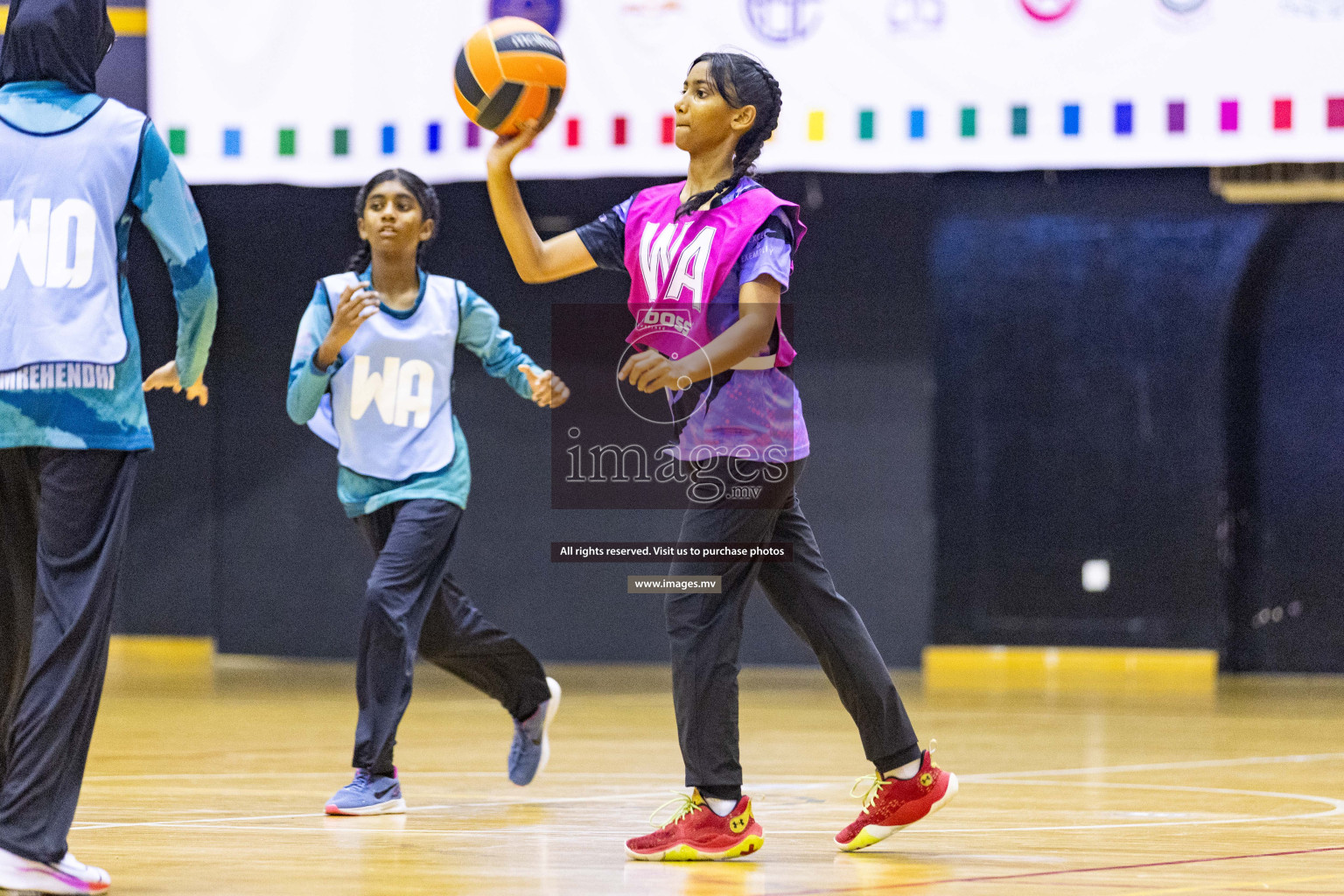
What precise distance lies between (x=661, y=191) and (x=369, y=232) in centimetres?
127

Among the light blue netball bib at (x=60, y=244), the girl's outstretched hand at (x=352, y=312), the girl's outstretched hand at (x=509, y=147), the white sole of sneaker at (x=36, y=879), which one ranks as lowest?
the white sole of sneaker at (x=36, y=879)

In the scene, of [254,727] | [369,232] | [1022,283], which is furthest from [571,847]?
[1022,283]

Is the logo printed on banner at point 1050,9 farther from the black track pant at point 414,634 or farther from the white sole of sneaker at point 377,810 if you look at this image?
the white sole of sneaker at point 377,810

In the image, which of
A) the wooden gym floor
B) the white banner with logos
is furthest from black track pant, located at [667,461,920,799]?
the white banner with logos

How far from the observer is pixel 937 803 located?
11.3ft

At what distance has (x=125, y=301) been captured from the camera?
2.90 m

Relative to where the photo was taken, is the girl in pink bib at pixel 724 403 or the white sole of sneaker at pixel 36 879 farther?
the girl in pink bib at pixel 724 403

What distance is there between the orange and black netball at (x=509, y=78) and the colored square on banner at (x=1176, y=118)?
359 cm

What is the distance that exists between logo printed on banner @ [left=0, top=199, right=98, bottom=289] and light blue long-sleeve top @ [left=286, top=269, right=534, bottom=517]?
4.63ft

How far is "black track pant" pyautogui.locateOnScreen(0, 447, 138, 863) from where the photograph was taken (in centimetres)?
268

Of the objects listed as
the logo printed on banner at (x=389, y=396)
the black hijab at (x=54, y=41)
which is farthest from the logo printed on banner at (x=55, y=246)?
the logo printed on banner at (x=389, y=396)

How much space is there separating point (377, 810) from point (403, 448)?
0.95 meters

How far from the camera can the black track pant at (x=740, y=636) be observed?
326cm

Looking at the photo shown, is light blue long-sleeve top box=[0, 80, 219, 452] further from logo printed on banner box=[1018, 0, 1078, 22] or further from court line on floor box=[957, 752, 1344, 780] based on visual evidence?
logo printed on banner box=[1018, 0, 1078, 22]
